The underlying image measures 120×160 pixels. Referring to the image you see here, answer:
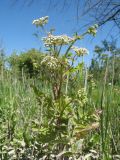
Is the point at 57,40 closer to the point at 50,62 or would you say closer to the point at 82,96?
the point at 50,62

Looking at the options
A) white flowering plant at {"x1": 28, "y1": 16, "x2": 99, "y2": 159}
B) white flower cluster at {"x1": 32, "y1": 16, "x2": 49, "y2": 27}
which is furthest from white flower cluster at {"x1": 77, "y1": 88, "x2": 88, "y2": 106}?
white flower cluster at {"x1": 32, "y1": 16, "x2": 49, "y2": 27}

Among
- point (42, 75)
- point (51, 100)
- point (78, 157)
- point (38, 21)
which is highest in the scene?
point (38, 21)

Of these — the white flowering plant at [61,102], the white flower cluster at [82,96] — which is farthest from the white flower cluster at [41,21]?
the white flower cluster at [82,96]

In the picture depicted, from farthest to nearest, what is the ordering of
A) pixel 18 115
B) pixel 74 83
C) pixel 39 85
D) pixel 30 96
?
1. pixel 39 85
2. pixel 30 96
3. pixel 18 115
4. pixel 74 83

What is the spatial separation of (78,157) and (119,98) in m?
0.69

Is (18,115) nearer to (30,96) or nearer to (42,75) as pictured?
(30,96)

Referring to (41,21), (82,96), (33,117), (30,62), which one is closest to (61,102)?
(82,96)

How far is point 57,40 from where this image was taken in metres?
1.58

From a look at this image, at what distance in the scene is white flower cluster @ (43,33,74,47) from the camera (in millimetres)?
1566

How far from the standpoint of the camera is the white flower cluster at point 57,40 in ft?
5.14

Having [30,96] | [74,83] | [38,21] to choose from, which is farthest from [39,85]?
[38,21]

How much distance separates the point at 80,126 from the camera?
1565mm

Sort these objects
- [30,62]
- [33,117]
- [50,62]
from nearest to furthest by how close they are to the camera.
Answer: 1. [50,62]
2. [33,117]
3. [30,62]

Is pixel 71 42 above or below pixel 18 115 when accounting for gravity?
above
